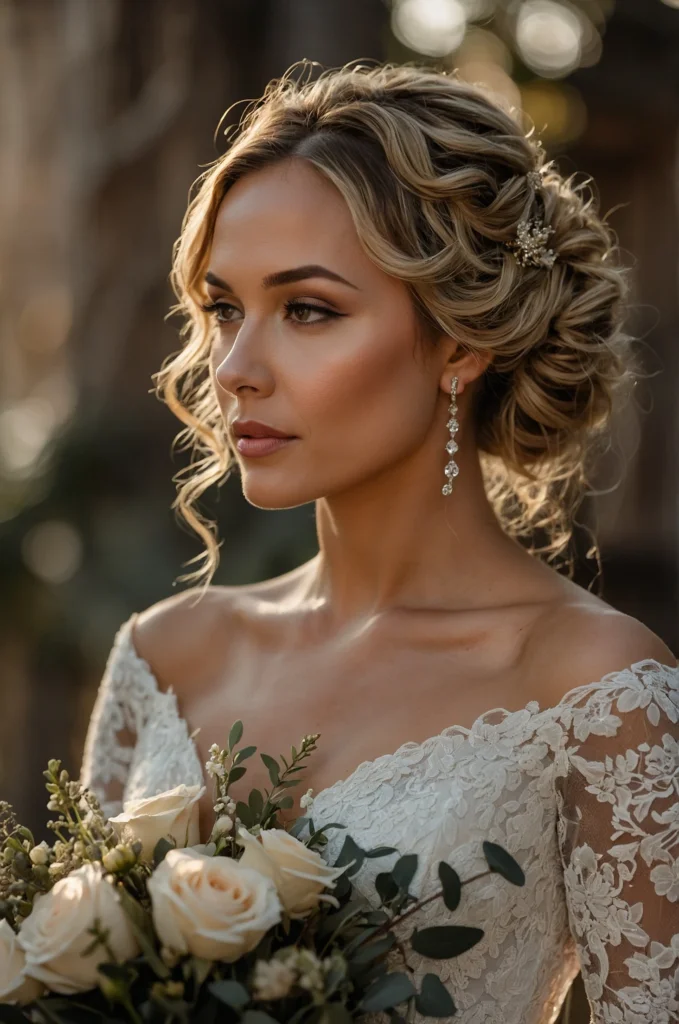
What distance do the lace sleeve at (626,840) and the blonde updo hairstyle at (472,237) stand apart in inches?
26.9

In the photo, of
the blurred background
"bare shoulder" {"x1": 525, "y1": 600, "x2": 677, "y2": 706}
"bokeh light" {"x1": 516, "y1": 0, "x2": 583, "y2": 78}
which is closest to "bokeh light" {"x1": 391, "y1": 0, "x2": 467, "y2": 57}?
the blurred background

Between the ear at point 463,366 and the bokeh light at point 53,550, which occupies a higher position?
the ear at point 463,366

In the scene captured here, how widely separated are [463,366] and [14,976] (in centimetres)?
143

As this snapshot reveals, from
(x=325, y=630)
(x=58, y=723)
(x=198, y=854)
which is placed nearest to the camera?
(x=198, y=854)

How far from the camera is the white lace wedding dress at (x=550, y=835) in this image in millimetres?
2021

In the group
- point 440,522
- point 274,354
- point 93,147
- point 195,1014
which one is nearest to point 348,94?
point 274,354

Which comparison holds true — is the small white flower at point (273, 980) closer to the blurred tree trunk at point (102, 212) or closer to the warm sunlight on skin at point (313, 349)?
the warm sunlight on skin at point (313, 349)

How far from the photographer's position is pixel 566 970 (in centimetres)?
231

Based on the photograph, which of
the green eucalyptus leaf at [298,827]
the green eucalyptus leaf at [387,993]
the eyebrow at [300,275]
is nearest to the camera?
the green eucalyptus leaf at [387,993]

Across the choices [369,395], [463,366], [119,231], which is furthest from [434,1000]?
[119,231]

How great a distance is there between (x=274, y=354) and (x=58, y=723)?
440cm

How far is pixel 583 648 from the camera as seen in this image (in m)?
2.15

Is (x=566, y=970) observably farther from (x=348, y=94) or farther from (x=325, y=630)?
(x=348, y=94)

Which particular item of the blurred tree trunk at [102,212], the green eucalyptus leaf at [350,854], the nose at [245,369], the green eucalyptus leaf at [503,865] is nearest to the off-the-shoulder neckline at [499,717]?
the green eucalyptus leaf at [350,854]
